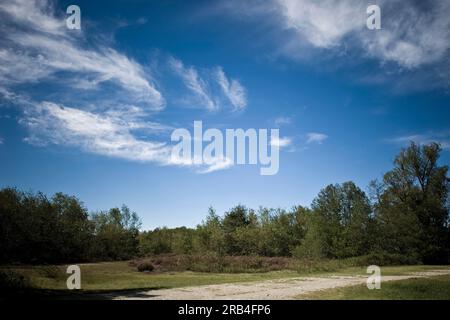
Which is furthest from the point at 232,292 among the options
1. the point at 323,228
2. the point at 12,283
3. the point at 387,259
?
the point at 323,228

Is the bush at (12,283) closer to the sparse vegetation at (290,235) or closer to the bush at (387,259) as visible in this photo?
the sparse vegetation at (290,235)

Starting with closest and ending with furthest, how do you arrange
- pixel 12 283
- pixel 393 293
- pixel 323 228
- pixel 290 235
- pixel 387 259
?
pixel 393 293 < pixel 12 283 < pixel 387 259 < pixel 323 228 < pixel 290 235

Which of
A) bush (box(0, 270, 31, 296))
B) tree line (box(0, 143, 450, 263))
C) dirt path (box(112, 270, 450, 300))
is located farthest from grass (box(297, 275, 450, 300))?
tree line (box(0, 143, 450, 263))

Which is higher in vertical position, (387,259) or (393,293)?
(393,293)

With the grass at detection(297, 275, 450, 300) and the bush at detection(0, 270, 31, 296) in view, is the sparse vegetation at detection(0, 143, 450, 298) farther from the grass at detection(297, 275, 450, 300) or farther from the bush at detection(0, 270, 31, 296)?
the grass at detection(297, 275, 450, 300)

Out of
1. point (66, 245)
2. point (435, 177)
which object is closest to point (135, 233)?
point (66, 245)

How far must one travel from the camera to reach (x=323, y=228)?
53.3 metres

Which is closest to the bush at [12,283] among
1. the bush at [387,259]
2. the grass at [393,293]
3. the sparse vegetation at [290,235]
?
the sparse vegetation at [290,235]

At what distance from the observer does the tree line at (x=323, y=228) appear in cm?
3450

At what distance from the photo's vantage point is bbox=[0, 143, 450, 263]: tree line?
113 ft

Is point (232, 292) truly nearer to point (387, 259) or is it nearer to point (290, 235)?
point (387, 259)
